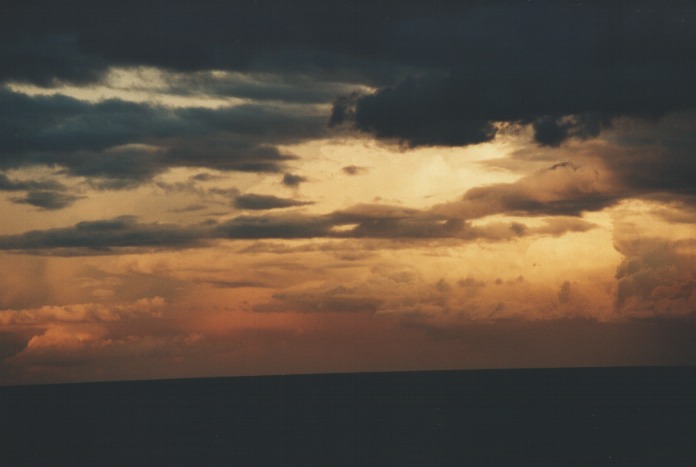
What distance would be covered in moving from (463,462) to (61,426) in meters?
94.9

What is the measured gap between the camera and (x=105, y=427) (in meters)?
154

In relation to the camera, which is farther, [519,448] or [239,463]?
[519,448]

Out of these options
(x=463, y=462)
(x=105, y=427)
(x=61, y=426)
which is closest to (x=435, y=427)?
(x=463, y=462)

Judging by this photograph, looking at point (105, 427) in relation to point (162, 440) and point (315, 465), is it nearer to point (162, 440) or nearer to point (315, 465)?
point (162, 440)

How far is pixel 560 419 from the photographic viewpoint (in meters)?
154

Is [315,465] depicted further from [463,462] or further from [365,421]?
[365,421]

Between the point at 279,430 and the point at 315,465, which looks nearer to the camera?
the point at 315,465

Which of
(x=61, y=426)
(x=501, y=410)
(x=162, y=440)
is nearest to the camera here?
(x=162, y=440)

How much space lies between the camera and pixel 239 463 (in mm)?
97812

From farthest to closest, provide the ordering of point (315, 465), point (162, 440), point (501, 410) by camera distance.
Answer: point (501, 410) → point (162, 440) → point (315, 465)

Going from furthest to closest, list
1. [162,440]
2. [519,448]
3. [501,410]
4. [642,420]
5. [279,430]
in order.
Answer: [501,410] < [642,420] < [279,430] < [162,440] < [519,448]

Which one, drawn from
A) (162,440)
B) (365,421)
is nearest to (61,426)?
(162,440)

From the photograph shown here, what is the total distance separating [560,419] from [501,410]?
78.5ft

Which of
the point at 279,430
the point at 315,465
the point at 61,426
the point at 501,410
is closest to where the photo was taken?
the point at 315,465
